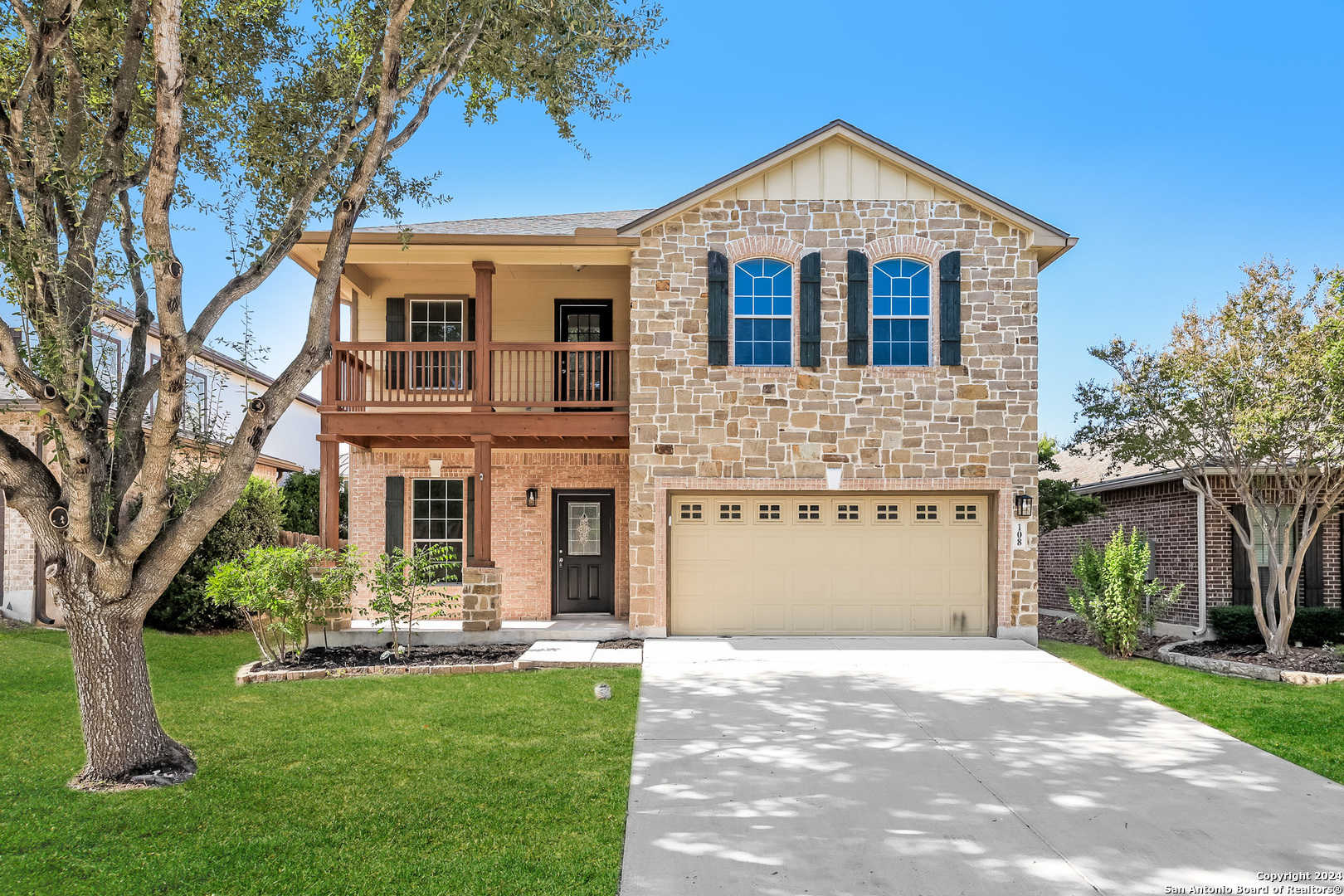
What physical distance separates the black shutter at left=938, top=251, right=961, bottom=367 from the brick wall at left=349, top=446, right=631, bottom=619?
17.3 ft

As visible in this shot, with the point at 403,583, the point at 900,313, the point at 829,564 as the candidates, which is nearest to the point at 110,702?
the point at 403,583

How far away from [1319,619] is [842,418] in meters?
7.80

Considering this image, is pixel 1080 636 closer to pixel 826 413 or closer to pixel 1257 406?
pixel 1257 406

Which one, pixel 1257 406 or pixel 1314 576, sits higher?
pixel 1257 406

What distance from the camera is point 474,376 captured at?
1221cm

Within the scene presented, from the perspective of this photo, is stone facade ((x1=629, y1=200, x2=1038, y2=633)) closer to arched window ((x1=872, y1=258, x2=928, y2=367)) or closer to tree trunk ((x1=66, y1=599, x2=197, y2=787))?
arched window ((x1=872, y1=258, x2=928, y2=367))

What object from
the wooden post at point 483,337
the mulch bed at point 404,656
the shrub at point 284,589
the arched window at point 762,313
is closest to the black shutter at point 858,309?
the arched window at point 762,313

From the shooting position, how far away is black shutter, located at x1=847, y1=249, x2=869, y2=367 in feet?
38.1

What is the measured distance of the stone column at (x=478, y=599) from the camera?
37.0 feet

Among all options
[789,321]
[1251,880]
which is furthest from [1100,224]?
[1251,880]

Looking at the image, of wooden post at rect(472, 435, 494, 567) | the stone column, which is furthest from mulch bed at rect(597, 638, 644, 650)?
wooden post at rect(472, 435, 494, 567)

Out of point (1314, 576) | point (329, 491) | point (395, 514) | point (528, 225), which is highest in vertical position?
point (528, 225)

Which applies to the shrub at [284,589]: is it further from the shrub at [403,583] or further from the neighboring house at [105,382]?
the neighboring house at [105,382]

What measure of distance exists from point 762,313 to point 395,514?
6675 millimetres
